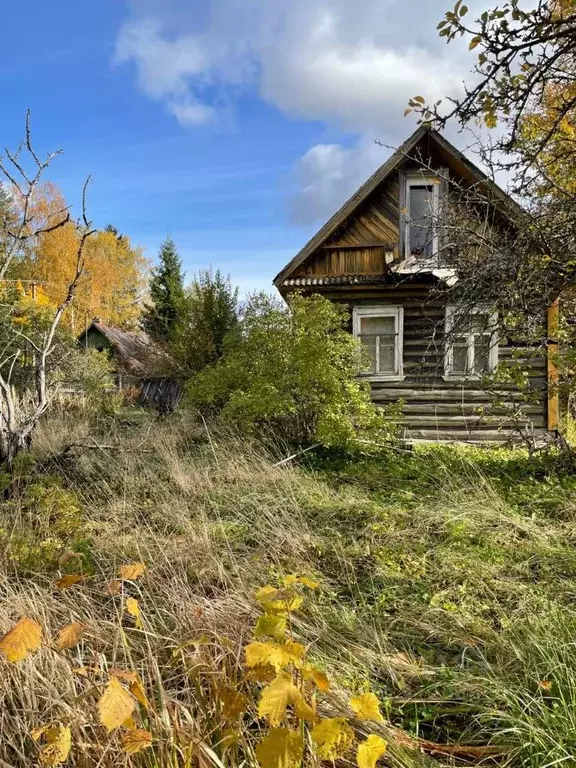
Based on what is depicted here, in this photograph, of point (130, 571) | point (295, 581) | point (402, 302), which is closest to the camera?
point (295, 581)

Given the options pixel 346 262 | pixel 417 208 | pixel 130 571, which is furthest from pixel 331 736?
pixel 417 208

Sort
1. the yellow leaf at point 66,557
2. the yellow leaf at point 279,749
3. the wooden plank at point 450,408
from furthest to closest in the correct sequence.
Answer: the wooden plank at point 450,408, the yellow leaf at point 66,557, the yellow leaf at point 279,749

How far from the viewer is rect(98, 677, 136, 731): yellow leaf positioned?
1414 millimetres

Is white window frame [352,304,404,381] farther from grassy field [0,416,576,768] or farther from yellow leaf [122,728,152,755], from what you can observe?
yellow leaf [122,728,152,755]

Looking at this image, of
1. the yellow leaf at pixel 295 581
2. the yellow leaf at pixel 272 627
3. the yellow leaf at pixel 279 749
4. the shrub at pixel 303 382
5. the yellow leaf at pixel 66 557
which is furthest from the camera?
the shrub at pixel 303 382

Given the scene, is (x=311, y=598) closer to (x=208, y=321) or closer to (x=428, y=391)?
(x=428, y=391)

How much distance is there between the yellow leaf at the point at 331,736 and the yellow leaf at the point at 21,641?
854 millimetres

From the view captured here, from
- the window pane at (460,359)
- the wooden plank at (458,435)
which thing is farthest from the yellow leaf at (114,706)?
the window pane at (460,359)

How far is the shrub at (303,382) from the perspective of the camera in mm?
8203

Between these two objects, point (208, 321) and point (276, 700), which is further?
point (208, 321)

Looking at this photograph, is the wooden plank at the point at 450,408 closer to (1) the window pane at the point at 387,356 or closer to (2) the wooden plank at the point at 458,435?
(2) the wooden plank at the point at 458,435

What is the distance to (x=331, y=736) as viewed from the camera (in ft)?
4.89

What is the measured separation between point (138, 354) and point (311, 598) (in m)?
20.7

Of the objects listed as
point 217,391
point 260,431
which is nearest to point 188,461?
point 260,431
